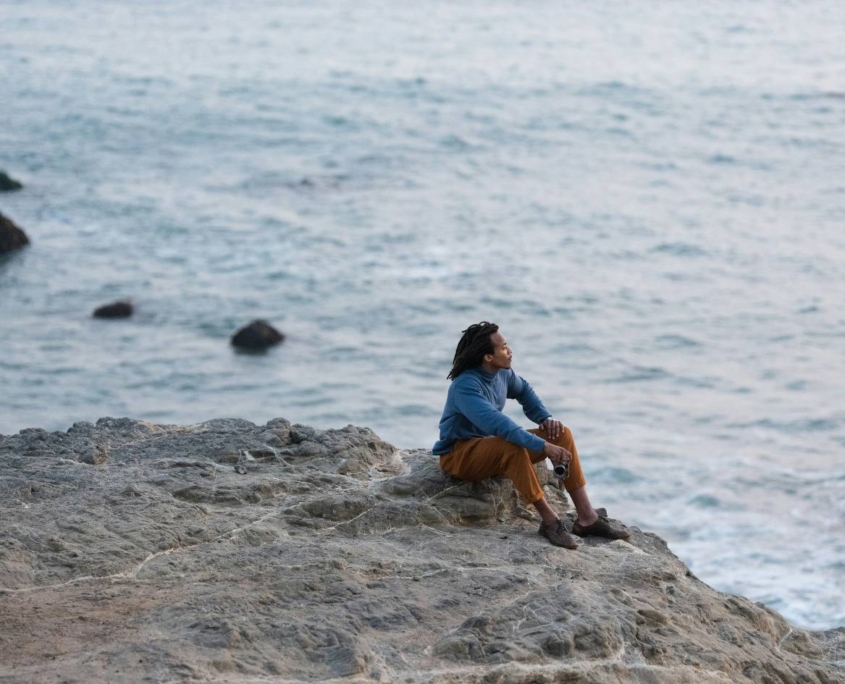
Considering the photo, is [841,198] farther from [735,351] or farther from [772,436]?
[772,436]

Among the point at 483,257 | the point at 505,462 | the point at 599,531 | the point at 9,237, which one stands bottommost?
the point at 9,237

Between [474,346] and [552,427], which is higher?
[474,346]

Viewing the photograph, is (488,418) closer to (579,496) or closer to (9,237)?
(579,496)

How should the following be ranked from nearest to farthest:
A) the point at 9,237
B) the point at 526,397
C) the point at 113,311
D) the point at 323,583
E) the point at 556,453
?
the point at 323,583 → the point at 556,453 → the point at 526,397 → the point at 113,311 → the point at 9,237

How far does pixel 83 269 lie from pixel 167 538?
2083 centimetres

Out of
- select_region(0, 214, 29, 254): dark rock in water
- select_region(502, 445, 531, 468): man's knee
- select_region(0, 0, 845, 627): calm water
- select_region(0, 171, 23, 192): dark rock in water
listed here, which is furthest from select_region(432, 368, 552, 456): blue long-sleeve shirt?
select_region(0, 171, 23, 192): dark rock in water

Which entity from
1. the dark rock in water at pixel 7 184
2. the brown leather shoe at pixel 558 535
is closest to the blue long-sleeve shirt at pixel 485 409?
the brown leather shoe at pixel 558 535

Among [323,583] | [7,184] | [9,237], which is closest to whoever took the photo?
[323,583]

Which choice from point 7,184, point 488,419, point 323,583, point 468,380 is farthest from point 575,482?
point 7,184

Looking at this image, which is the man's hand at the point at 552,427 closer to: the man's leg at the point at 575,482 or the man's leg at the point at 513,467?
the man's leg at the point at 575,482

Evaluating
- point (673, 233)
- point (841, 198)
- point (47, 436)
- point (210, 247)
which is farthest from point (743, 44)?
point (47, 436)

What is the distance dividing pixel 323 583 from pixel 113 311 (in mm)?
18929

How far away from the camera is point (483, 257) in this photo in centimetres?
2814

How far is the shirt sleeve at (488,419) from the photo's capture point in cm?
774
